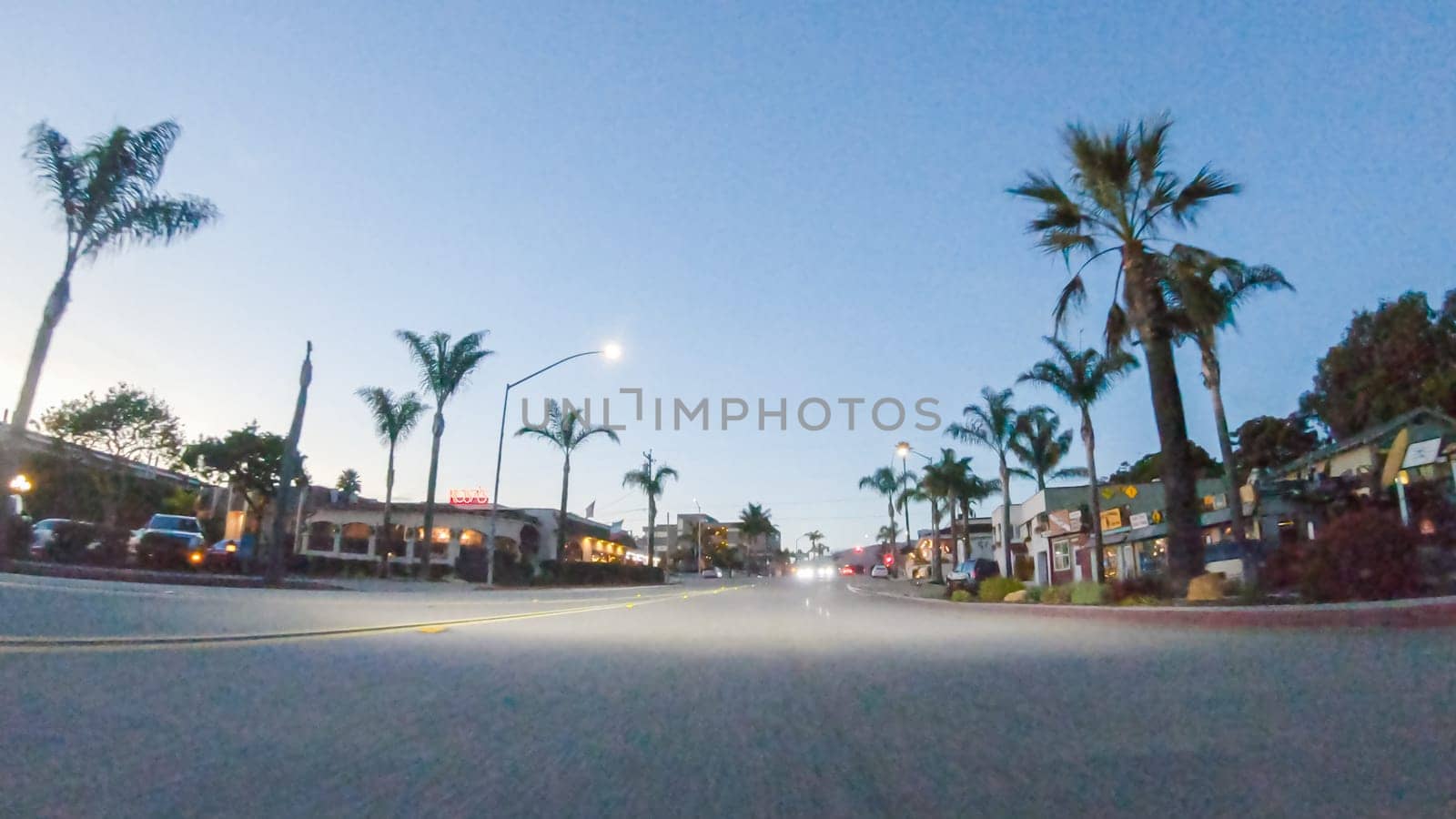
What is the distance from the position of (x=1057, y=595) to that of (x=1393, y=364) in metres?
28.9

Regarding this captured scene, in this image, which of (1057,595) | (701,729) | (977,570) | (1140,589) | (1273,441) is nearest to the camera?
(701,729)

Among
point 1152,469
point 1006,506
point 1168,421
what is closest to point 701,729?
point 1168,421

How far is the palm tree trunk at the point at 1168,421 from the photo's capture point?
725 inches

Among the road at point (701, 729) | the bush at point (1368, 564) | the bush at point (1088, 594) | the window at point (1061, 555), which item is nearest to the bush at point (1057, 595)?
the bush at point (1088, 594)

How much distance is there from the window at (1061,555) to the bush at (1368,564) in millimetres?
35469

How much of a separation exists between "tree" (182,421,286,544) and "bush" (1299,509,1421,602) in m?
45.5

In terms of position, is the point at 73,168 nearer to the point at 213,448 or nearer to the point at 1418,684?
the point at 1418,684

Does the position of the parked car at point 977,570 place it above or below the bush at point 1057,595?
above

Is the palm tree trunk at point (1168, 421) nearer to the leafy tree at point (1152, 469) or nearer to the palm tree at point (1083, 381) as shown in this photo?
the palm tree at point (1083, 381)

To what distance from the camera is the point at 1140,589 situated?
62.2ft

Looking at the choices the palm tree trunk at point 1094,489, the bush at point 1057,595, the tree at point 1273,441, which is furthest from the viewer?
the tree at point 1273,441

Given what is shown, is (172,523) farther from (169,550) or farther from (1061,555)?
(1061,555)

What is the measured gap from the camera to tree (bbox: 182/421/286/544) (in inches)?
1911

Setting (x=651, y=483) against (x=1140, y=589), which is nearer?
(x=1140, y=589)
